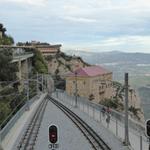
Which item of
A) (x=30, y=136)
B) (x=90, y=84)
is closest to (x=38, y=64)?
(x=90, y=84)

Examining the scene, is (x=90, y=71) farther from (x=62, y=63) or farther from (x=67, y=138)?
(x=67, y=138)

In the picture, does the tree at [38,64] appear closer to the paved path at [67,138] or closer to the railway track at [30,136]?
the railway track at [30,136]

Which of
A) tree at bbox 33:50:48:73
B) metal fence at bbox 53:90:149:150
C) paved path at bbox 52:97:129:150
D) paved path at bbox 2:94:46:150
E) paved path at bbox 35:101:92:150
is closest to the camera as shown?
metal fence at bbox 53:90:149:150

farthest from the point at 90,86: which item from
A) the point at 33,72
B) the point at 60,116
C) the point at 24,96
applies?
the point at 60,116

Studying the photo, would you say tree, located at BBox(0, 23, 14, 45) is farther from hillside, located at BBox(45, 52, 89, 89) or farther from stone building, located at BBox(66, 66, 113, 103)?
hillside, located at BBox(45, 52, 89, 89)

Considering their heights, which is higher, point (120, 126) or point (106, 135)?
point (120, 126)

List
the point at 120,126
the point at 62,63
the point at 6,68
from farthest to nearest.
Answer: the point at 62,63 → the point at 6,68 → the point at 120,126

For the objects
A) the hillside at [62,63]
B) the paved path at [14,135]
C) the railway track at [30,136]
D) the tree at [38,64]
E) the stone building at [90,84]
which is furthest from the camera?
the hillside at [62,63]

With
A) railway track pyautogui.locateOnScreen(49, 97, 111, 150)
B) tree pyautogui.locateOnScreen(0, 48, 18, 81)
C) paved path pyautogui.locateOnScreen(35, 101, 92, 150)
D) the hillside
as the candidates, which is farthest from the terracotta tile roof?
paved path pyautogui.locateOnScreen(35, 101, 92, 150)

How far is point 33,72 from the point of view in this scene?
142000 millimetres

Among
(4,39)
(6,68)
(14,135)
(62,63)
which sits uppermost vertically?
(4,39)

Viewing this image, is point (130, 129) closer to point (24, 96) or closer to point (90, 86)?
point (24, 96)

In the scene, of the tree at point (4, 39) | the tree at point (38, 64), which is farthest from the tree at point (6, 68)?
the tree at point (38, 64)

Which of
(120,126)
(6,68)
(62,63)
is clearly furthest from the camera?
(62,63)
